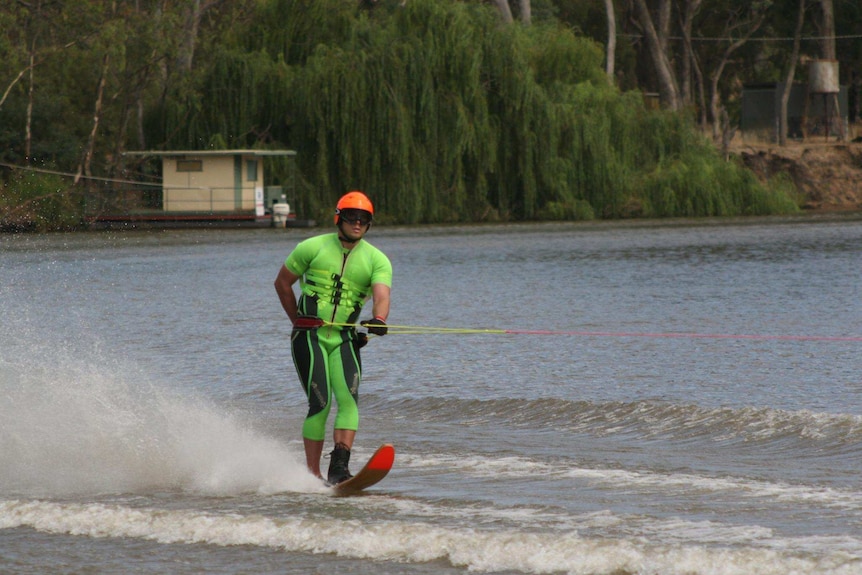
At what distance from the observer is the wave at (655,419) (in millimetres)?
10312

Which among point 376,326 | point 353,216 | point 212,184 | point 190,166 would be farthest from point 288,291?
point 212,184

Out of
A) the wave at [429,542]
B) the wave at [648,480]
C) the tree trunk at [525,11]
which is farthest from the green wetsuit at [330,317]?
the tree trunk at [525,11]

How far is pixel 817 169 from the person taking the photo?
63.8 m

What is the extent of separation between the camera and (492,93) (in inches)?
1874

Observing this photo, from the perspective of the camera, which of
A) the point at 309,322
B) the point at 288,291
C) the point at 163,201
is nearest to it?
the point at 309,322

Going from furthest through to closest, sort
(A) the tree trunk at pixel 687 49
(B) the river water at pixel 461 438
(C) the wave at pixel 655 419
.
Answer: (A) the tree trunk at pixel 687 49
(C) the wave at pixel 655 419
(B) the river water at pixel 461 438

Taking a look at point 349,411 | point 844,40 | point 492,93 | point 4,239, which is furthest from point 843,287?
point 844,40

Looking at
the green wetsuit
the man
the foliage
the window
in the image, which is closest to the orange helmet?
the man

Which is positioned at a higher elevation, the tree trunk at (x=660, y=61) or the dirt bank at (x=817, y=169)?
the tree trunk at (x=660, y=61)

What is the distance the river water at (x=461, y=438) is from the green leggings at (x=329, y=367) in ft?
1.68

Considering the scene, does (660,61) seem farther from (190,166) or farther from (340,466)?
(340,466)

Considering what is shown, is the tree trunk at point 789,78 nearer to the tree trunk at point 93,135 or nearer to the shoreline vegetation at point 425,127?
the shoreline vegetation at point 425,127

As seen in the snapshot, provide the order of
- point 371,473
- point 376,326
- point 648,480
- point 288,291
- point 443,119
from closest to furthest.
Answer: point 376,326 < point 371,473 < point 288,291 < point 648,480 < point 443,119

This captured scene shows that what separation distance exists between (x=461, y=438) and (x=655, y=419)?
1.83m
